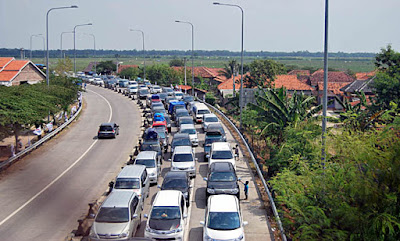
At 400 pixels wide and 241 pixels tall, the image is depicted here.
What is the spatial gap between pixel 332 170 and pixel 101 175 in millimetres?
15856

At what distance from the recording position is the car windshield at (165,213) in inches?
652

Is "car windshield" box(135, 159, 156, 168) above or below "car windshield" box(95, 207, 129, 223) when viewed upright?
above

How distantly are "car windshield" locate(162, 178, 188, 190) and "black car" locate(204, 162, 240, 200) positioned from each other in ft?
3.66

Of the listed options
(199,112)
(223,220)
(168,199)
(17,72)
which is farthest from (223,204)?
(17,72)

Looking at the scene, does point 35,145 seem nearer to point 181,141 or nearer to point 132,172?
point 181,141

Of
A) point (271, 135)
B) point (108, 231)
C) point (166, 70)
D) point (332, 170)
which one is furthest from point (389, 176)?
point (166, 70)

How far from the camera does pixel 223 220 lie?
1620 cm

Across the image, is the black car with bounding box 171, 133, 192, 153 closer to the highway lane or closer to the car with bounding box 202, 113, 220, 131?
the highway lane

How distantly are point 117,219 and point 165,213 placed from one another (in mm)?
1729

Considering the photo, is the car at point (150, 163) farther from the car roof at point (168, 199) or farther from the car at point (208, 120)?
the car at point (208, 120)

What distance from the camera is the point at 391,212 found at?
10.4 meters

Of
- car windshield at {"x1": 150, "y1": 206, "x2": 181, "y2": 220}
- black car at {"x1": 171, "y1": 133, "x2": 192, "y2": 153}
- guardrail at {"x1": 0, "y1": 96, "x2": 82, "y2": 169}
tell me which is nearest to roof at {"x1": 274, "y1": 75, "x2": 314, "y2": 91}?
guardrail at {"x1": 0, "y1": 96, "x2": 82, "y2": 169}

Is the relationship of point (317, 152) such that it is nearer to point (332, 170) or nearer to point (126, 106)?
point (332, 170)

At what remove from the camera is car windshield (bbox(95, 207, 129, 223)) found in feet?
53.1
